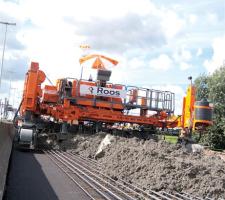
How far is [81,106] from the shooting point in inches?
930

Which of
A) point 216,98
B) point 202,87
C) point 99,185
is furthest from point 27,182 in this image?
point 202,87

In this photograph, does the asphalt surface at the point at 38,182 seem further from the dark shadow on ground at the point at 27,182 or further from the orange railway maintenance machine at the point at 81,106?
the orange railway maintenance machine at the point at 81,106

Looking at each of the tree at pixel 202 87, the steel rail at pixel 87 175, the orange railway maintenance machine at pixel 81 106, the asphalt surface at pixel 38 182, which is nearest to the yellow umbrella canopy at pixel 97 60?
the orange railway maintenance machine at pixel 81 106

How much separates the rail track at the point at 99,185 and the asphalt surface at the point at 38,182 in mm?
269

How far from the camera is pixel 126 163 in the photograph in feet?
48.1

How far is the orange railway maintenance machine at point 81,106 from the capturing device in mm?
23016

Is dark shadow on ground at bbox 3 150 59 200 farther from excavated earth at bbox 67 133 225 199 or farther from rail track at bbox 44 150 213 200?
excavated earth at bbox 67 133 225 199

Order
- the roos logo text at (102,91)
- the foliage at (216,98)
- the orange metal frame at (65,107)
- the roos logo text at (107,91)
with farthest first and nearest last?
the foliage at (216,98) → the roos logo text at (107,91) → the roos logo text at (102,91) → the orange metal frame at (65,107)

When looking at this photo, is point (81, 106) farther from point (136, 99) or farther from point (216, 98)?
point (216, 98)

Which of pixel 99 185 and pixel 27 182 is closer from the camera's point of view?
pixel 99 185

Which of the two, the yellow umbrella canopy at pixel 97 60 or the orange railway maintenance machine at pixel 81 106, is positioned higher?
the yellow umbrella canopy at pixel 97 60

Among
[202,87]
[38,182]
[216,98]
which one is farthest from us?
[202,87]

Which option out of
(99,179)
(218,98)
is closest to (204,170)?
(99,179)

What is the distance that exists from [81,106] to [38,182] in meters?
10.9
